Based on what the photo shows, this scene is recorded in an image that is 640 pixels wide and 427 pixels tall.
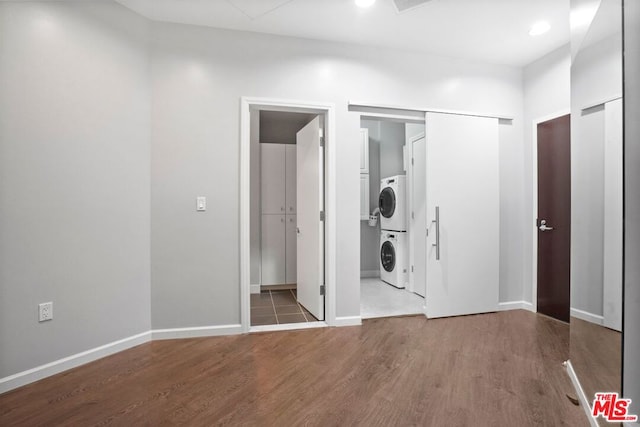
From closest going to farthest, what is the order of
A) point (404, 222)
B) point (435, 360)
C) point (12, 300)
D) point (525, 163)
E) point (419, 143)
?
1. point (12, 300)
2. point (435, 360)
3. point (525, 163)
4. point (419, 143)
5. point (404, 222)

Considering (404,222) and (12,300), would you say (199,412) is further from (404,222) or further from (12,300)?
(404,222)

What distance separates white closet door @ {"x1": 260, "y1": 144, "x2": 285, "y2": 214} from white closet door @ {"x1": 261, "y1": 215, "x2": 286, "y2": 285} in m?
0.15

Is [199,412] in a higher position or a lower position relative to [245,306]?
lower

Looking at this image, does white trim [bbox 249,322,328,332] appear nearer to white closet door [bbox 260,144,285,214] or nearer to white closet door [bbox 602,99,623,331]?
white closet door [bbox 260,144,285,214]

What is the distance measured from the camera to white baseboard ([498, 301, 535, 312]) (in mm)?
3504

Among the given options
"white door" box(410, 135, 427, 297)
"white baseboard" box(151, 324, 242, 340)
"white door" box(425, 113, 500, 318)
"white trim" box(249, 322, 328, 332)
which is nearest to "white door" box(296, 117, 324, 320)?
"white trim" box(249, 322, 328, 332)

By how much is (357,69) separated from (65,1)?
224 centimetres

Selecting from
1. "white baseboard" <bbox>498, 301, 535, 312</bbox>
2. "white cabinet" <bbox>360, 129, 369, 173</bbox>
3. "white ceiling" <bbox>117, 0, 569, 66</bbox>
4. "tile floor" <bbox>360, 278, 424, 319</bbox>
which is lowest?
"tile floor" <bbox>360, 278, 424, 319</bbox>

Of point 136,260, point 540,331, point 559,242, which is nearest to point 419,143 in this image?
point 559,242

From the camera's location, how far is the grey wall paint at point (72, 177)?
196 cm

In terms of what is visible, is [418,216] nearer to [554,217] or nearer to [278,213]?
[554,217]

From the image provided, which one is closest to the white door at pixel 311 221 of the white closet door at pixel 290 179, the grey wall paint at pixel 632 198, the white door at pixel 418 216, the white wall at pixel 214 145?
the white wall at pixel 214 145

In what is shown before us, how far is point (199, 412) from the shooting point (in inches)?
67.1

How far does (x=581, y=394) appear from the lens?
1.78 meters
